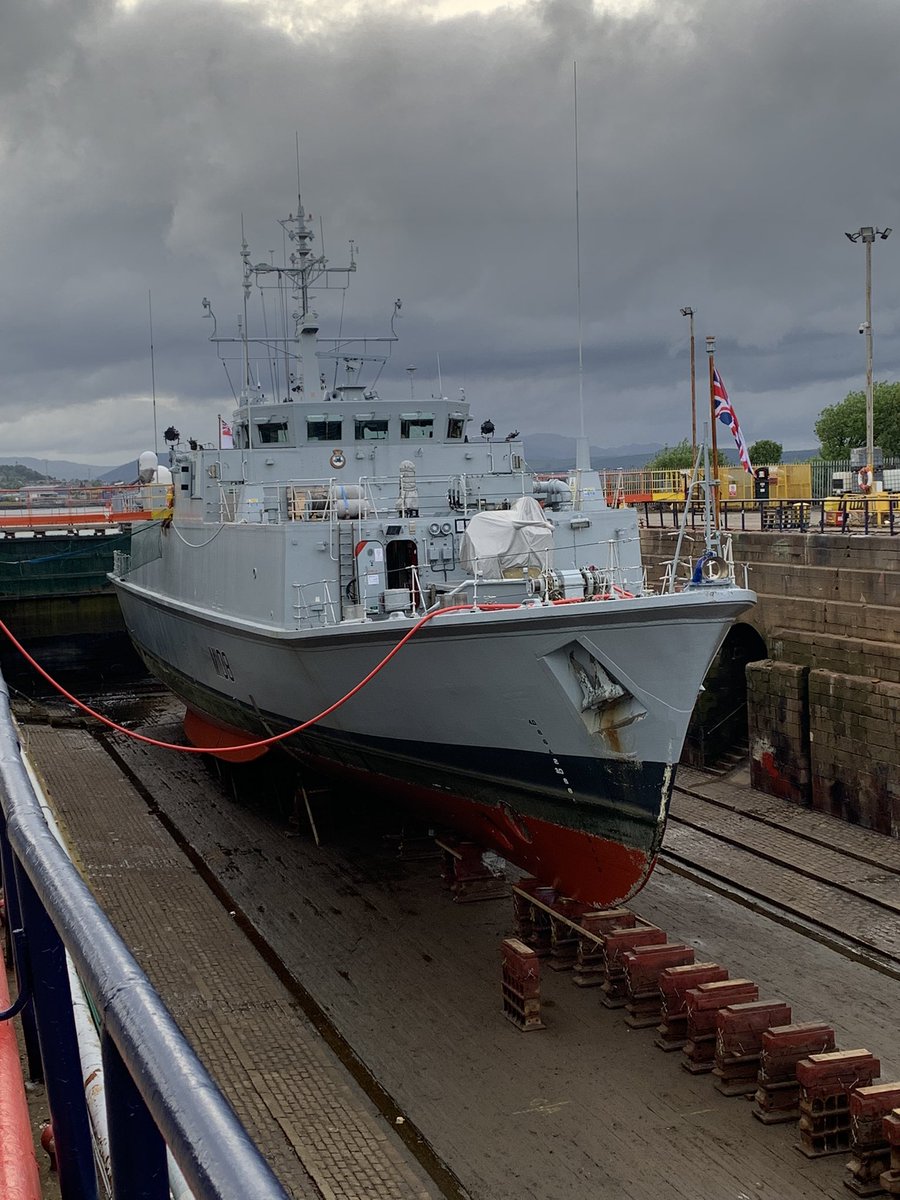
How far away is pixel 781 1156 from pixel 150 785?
1397 cm

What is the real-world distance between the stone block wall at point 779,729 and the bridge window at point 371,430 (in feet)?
24.5

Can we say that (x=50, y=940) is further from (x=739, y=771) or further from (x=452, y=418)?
(x=739, y=771)

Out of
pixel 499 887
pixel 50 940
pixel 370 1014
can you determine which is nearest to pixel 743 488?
pixel 499 887

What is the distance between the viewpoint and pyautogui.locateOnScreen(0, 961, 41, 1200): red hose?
82.9 inches

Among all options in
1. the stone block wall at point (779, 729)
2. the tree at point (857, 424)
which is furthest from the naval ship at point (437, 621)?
the tree at point (857, 424)

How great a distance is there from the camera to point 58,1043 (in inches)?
103

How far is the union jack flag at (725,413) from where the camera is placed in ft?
67.6

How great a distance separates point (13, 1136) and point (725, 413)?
19.8 meters

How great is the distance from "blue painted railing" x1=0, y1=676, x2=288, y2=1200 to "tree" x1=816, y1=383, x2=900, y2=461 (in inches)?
2278

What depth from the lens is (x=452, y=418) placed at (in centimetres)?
1816

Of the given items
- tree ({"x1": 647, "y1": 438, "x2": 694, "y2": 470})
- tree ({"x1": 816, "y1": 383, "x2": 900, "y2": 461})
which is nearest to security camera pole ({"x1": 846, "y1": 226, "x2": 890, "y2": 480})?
tree ({"x1": 816, "y1": 383, "x2": 900, "y2": 461})

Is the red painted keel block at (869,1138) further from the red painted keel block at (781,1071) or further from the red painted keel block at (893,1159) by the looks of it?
the red painted keel block at (781,1071)

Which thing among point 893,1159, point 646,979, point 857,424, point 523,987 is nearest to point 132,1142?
point 893,1159

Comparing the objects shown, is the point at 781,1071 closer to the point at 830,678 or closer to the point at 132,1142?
the point at 132,1142
